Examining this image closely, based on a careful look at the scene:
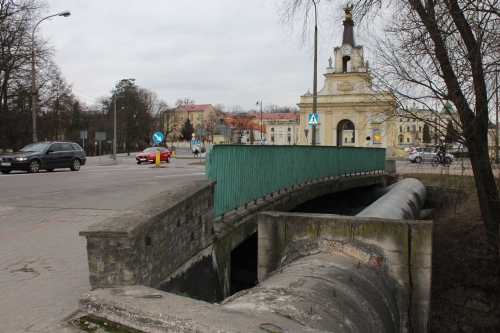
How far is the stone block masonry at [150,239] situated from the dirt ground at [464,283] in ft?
22.3

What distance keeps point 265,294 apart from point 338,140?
5938 centimetres

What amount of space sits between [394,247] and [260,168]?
10.5 ft

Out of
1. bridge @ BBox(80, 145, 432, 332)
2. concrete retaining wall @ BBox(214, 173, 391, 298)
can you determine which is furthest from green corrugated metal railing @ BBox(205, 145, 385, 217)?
concrete retaining wall @ BBox(214, 173, 391, 298)

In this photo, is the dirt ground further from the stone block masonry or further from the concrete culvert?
the stone block masonry

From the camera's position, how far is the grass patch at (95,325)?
2879 mm

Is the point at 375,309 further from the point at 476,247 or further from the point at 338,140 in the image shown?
the point at 338,140

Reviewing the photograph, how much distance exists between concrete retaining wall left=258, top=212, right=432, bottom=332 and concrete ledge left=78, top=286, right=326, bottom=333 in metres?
3.02

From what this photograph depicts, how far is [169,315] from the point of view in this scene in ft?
8.95

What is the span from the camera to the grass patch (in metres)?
2.88

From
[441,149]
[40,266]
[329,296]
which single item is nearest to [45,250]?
[40,266]

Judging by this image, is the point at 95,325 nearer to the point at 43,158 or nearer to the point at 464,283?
the point at 464,283

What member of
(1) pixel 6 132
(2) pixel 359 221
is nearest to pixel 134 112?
(1) pixel 6 132

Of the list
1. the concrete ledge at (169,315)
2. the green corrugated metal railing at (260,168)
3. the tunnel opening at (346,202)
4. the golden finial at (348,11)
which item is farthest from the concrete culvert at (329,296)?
the tunnel opening at (346,202)

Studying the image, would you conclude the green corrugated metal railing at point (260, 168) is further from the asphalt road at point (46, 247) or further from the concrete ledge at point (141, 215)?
the asphalt road at point (46, 247)
